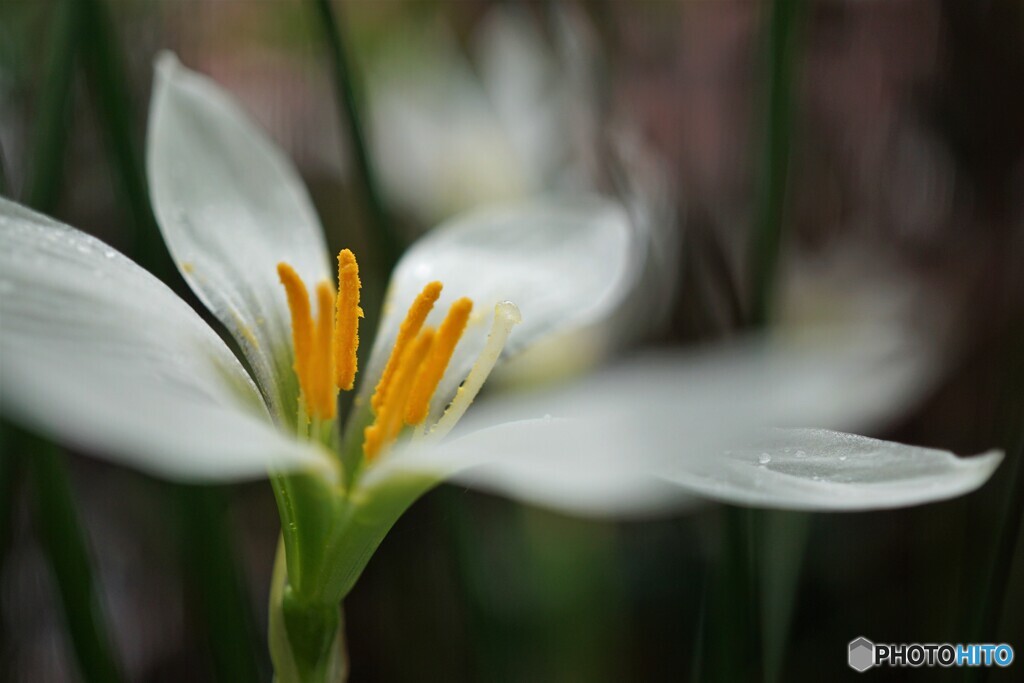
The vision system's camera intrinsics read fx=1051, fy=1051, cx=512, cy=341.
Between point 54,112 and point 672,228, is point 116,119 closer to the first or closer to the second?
point 54,112

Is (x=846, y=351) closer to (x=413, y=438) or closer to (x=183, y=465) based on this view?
(x=413, y=438)

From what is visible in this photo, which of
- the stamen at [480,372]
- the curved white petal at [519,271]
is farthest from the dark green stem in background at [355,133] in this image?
the stamen at [480,372]

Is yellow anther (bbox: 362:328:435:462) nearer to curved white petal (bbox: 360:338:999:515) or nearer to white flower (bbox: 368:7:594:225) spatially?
curved white petal (bbox: 360:338:999:515)

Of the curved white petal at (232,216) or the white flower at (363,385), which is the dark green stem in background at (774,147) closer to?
the white flower at (363,385)

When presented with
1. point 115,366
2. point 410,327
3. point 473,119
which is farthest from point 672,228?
point 115,366

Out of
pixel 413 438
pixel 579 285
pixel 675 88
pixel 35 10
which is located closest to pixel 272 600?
Result: pixel 413 438

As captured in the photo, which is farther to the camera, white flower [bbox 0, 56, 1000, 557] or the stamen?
the stamen

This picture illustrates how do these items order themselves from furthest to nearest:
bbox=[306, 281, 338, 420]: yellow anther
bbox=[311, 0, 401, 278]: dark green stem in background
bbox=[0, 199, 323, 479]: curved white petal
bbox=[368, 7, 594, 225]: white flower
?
bbox=[368, 7, 594, 225]: white flower → bbox=[311, 0, 401, 278]: dark green stem in background → bbox=[306, 281, 338, 420]: yellow anther → bbox=[0, 199, 323, 479]: curved white petal

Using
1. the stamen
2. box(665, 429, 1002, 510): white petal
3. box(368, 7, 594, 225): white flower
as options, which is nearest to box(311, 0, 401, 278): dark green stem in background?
the stamen
